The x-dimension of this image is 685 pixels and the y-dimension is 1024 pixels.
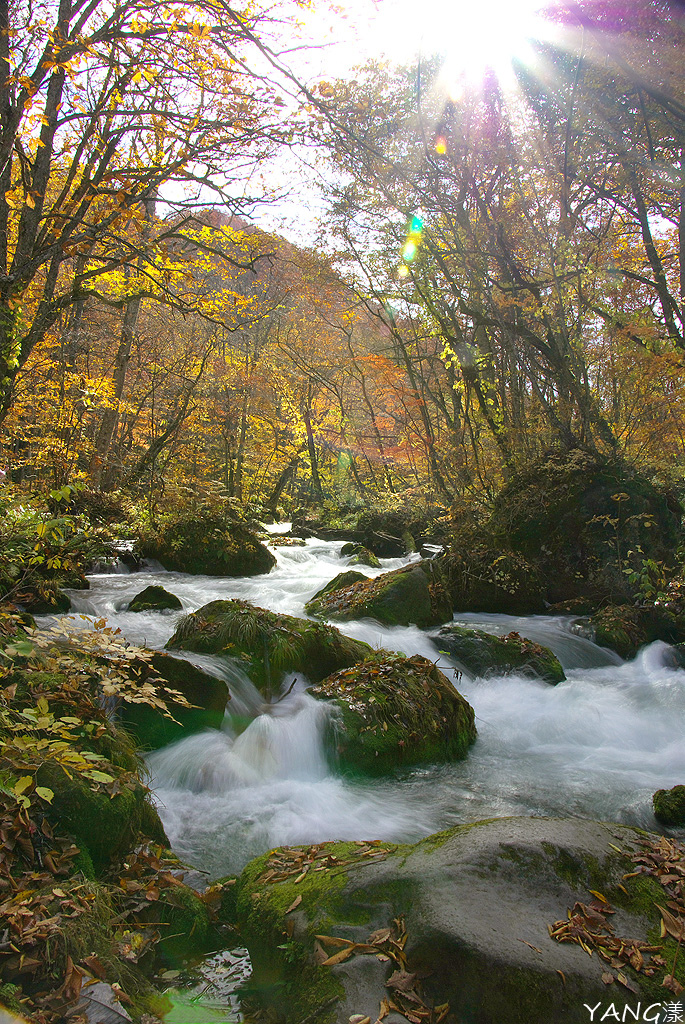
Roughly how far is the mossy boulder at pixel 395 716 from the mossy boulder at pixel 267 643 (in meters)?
0.46

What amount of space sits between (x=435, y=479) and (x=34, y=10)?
38.4 ft

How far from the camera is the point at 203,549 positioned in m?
12.5

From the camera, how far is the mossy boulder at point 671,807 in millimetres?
4445

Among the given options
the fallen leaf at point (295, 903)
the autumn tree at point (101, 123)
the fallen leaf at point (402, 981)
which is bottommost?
the fallen leaf at point (295, 903)

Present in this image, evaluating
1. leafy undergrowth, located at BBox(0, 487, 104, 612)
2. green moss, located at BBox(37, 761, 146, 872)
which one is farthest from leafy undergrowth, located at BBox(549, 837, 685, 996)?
leafy undergrowth, located at BBox(0, 487, 104, 612)

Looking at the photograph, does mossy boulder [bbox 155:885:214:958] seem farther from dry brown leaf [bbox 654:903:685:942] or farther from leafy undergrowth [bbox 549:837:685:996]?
dry brown leaf [bbox 654:903:685:942]

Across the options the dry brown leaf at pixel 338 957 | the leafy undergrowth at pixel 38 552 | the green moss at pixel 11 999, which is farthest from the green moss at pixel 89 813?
the leafy undergrowth at pixel 38 552

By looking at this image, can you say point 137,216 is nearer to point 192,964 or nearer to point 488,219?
point 192,964

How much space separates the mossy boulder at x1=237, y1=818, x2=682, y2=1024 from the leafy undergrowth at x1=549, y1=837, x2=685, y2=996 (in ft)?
0.07

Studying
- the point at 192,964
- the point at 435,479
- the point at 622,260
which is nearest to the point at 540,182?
the point at 622,260

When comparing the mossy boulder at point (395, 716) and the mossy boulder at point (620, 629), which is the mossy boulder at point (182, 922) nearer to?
the mossy boulder at point (395, 716)

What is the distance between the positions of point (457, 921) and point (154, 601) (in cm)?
731

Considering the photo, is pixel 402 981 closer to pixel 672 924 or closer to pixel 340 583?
pixel 672 924

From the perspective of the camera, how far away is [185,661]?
17.3 feet
